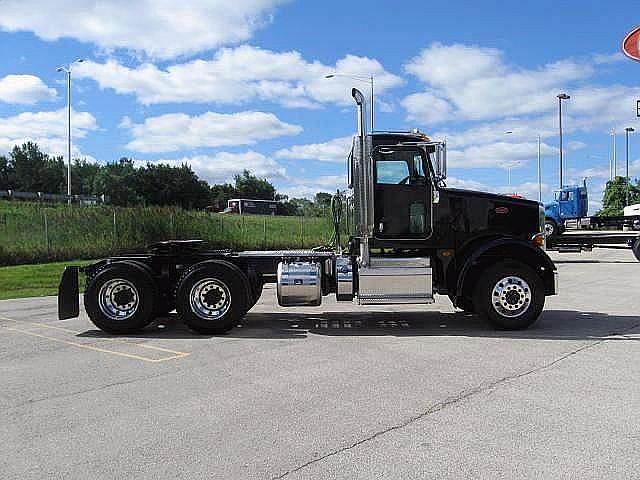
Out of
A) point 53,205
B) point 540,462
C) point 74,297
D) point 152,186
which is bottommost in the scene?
point 540,462

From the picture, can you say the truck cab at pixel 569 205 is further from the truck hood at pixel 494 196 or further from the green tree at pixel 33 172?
the green tree at pixel 33 172

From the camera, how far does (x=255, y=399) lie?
6293 mm

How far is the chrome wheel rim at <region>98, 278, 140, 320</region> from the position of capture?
10.0m

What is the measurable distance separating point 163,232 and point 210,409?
74.2ft

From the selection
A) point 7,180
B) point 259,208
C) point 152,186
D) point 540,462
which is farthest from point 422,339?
point 7,180

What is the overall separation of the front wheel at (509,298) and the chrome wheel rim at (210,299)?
3838 millimetres

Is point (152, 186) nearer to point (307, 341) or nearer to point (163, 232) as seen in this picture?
point (163, 232)

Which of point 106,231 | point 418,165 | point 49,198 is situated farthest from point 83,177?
point 418,165

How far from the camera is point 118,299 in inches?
397

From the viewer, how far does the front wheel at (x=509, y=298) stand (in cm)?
989

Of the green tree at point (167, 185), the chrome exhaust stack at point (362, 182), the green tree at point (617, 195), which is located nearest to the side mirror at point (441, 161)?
the chrome exhaust stack at point (362, 182)

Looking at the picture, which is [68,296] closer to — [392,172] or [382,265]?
[382,265]

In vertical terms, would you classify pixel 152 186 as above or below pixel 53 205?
above

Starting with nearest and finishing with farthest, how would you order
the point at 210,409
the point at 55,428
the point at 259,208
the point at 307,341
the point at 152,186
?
the point at 55,428 → the point at 210,409 → the point at 307,341 → the point at 259,208 → the point at 152,186
